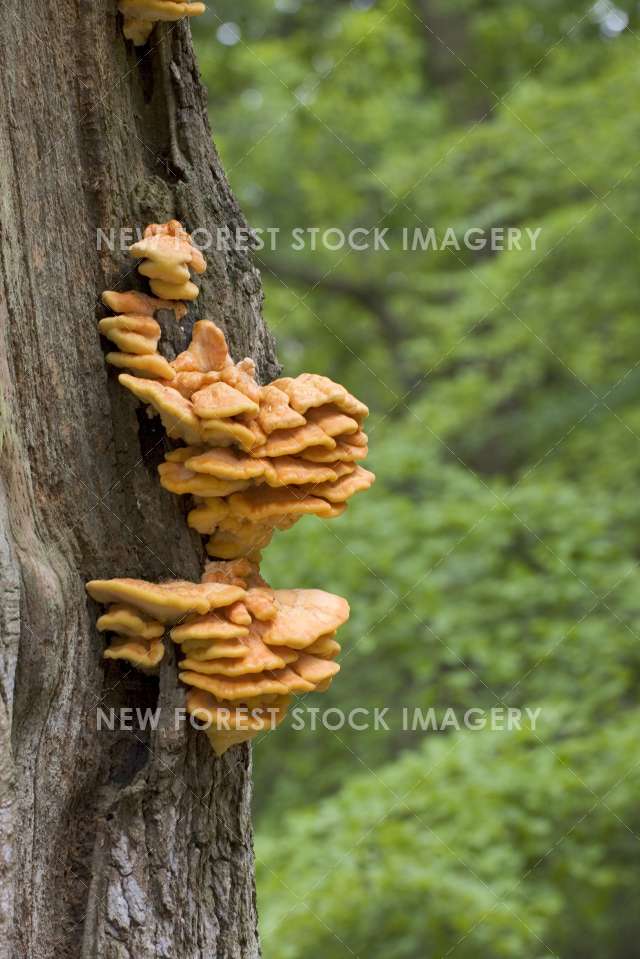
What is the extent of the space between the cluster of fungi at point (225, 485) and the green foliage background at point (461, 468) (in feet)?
11.2

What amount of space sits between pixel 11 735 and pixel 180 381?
89 centimetres

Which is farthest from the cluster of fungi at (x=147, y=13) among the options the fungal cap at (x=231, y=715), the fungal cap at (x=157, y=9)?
the fungal cap at (x=231, y=715)

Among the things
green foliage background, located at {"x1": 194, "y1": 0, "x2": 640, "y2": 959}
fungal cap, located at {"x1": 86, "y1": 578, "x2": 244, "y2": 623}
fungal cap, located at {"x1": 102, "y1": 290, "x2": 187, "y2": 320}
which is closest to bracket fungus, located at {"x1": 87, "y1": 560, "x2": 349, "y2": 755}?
fungal cap, located at {"x1": 86, "y1": 578, "x2": 244, "y2": 623}

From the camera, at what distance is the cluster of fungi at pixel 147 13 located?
8.34 feet

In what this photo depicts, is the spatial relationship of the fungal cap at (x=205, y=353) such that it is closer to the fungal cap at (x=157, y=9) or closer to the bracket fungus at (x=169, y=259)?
the bracket fungus at (x=169, y=259)

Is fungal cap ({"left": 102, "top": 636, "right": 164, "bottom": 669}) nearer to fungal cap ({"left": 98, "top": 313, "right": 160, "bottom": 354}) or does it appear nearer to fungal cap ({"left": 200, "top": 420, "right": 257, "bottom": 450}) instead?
fungal cap ({"left": 200, "top": 420, "right": 257, "bottom": 450})

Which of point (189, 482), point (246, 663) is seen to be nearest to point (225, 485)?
point (189, 482)

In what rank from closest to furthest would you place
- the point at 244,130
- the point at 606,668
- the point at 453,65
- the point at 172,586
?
the point at 172,586 → the point at 606,668 → the point at 244,130 → the point at 453,65

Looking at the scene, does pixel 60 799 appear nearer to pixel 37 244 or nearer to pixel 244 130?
pixel 37 244

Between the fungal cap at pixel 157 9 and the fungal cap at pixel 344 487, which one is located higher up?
the fungal cap at pixel 157 9

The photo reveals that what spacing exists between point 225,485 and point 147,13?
1.19 m

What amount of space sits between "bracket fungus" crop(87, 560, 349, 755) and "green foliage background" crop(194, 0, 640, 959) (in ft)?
11.1

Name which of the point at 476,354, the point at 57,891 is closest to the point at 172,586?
the point at 57,891

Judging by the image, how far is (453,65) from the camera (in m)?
13.8
